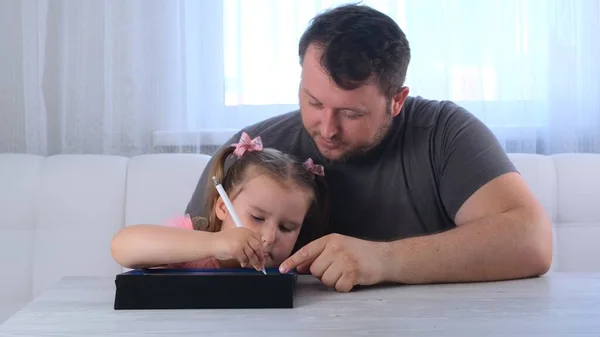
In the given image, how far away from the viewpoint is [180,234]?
1226 mm

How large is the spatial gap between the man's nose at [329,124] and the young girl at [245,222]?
70mm

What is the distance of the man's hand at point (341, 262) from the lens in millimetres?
1187

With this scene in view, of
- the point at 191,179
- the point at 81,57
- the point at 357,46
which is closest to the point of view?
the point at 357,46

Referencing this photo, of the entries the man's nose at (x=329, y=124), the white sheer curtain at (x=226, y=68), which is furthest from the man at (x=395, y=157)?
the white sheer curtain at (x=226, y=68)

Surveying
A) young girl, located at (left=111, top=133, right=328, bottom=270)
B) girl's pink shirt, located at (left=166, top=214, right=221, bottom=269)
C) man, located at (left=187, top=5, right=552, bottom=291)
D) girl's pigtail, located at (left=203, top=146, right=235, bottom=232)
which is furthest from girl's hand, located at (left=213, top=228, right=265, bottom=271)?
girl's pigtail, located at (left=203, top=146, right=235, bottom=232)

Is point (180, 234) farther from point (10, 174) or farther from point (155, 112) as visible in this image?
point (155, 112)

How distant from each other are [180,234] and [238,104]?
4.10ft

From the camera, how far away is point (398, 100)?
170cm

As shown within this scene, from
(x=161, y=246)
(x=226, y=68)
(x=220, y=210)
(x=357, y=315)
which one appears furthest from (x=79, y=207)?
(x=357, y=315)

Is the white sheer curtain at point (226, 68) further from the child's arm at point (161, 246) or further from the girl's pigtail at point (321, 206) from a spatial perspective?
the child's arm at point (161, 246)

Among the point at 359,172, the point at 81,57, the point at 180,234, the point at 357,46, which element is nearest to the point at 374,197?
the point at 359,172

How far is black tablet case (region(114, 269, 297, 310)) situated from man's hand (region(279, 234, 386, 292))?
0.31 ft

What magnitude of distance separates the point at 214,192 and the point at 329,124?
248 millimetres

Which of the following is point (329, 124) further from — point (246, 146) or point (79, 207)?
point (79, 207)
